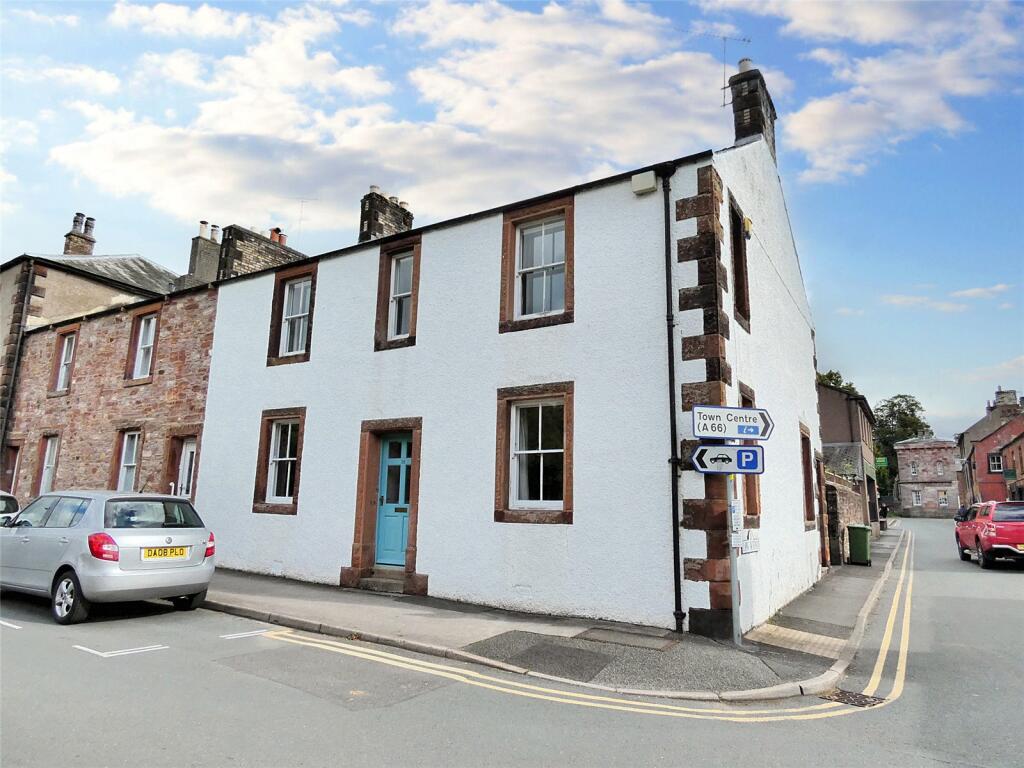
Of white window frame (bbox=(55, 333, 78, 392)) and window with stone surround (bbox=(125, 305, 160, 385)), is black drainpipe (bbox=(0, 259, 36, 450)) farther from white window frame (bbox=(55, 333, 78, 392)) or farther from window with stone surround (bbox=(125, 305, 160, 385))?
window with stone surround (bbox=(125, 305, 160, 385))

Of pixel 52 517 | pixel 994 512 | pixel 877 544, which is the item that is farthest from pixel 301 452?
pixel 877 544

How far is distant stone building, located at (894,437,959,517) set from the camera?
6769 cm

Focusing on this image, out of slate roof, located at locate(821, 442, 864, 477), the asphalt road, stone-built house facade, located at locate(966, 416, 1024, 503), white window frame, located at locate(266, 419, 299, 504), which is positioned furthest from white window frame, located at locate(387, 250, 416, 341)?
stone-built house facade, located at locate(966, 416, 1024, 503)

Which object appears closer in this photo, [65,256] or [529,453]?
[529,453]

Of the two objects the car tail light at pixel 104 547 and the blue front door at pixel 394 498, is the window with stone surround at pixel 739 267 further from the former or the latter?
the car tail light at pixel 104 547

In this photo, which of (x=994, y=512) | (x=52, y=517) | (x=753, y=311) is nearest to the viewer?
(x=52, y=517)

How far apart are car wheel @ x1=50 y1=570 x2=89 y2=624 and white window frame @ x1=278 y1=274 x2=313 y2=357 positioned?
6278mm

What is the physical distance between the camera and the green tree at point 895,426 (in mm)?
79125

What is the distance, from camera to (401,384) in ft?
37.7

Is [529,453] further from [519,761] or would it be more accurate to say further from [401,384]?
[519,761]

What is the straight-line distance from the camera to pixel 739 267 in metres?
10.9

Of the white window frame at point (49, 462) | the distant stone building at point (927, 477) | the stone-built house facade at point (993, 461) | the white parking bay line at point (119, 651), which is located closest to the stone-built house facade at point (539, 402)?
the white parking bay line at point (119, 651)

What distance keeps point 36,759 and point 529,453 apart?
22.8 feet

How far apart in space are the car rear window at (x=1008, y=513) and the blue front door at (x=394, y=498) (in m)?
16.5
